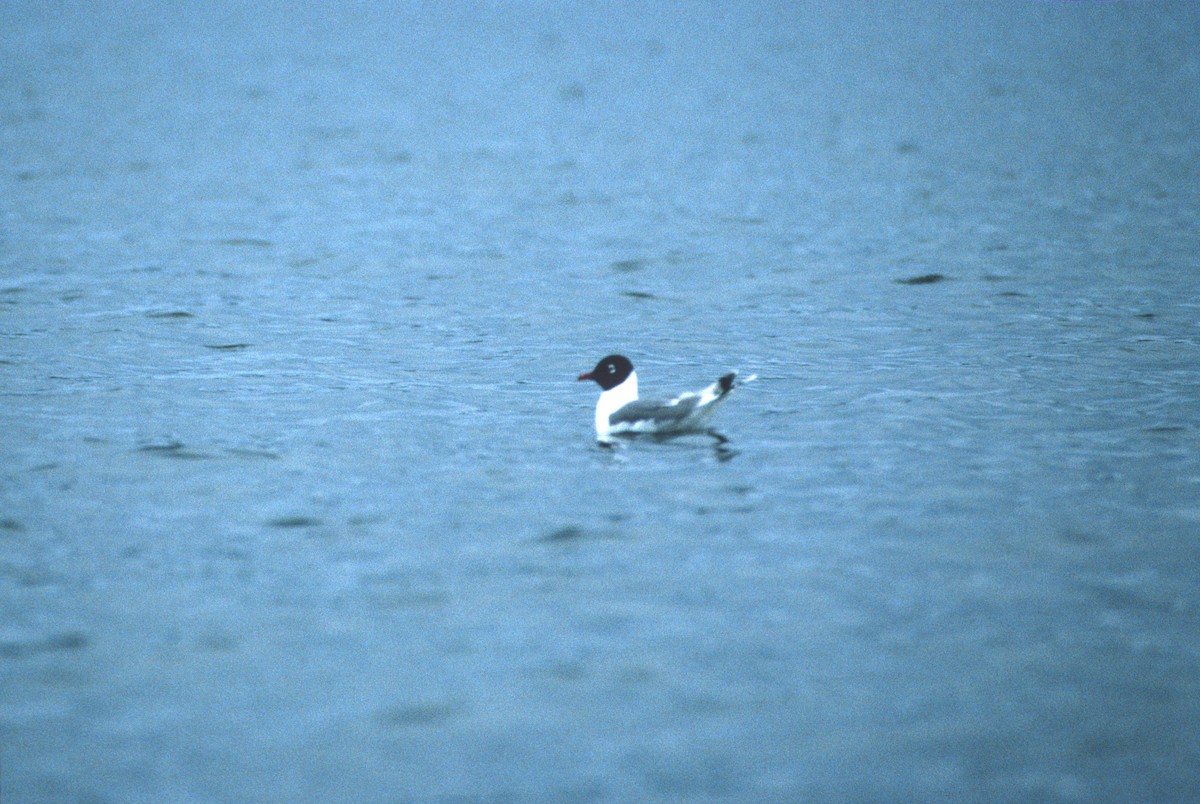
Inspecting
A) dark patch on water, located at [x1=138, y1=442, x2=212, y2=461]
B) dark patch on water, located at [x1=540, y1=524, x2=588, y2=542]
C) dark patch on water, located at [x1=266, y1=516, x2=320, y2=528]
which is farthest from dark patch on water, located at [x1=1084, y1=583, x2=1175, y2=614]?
dark patch on water, located at [x1=138, y1=442, x2=212, y2=461]

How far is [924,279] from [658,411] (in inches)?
442

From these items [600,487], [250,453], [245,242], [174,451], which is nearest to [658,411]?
[600,487]

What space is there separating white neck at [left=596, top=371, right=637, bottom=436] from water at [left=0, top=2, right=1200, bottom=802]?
1.49 ft

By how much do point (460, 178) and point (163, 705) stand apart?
3235 cm

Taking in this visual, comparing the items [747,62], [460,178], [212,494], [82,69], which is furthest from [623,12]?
[212,494]

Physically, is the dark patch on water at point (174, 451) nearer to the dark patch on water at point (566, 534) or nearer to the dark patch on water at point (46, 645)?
the dark patch on water at point (566, 534)

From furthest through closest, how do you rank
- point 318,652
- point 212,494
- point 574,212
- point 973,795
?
point 574,212 → point 212,494 → point 318,652 → point 973,795

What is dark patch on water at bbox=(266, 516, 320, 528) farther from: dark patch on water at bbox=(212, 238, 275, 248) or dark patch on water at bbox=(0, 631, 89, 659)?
dark patch on water at bbox=(212, 238, 275, 248)

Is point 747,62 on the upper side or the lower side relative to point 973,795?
upper

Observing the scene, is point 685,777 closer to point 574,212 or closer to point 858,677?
point 858,677

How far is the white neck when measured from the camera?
643 inches

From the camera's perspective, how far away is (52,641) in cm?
1101

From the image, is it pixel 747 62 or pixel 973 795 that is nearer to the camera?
pixel 973 795

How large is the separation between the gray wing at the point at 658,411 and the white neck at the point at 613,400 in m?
0.16
